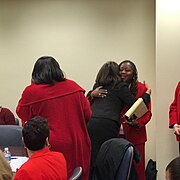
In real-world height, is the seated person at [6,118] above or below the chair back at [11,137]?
below

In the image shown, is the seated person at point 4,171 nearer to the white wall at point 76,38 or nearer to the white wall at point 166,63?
the white wall at point 166,63

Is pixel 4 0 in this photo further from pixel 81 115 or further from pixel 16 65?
pixel 81 115

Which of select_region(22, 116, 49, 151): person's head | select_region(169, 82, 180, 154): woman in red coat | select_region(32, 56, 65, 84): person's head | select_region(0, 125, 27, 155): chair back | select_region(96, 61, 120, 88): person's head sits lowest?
select_region(0, 125, 27, 155): chair back

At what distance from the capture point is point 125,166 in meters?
2.40

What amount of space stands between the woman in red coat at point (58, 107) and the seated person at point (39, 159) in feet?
1.42

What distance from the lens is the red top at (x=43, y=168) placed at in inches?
73.4

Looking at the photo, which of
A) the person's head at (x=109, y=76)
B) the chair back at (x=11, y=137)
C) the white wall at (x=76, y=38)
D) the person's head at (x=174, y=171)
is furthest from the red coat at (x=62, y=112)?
the white wall at (x=76, y=38)

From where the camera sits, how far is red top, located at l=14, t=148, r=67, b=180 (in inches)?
73.4

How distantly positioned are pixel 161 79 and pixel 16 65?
2.17 metres

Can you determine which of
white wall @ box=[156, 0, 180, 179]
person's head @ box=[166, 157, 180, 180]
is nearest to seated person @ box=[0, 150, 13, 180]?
person's head @ box=[166, 157, 180, 180]

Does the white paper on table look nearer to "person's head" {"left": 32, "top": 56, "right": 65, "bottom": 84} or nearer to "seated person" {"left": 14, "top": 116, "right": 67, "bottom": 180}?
"seated person" {"left": 14, "top": 116, "right": 67, "bottom": 180}

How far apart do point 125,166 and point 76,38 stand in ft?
8.75

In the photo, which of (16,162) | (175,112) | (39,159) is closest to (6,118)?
(16,162)

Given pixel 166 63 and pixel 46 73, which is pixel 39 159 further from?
pixel 166 63
